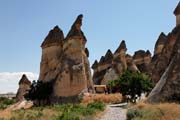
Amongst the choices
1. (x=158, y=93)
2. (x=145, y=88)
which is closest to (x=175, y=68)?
(x=158, y=93)

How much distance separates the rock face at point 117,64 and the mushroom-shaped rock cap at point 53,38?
41.0 feet

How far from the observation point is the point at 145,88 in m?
33.7

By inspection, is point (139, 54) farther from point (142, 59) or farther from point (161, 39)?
point (161, 39)

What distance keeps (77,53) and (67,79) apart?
3.60m

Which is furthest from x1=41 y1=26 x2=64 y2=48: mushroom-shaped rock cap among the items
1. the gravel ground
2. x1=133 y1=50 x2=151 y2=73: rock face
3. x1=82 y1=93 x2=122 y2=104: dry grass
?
x1=133 y1=50 x2=151 y2=73: rock face

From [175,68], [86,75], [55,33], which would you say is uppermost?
[55,33]

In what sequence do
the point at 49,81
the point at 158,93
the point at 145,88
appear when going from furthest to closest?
the point at 49,81, the point at 145,88, the point at 158,93

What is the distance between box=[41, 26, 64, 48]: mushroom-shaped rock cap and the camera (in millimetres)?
43719

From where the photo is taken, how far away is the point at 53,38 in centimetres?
4391

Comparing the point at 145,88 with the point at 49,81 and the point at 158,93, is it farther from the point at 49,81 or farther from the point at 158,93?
the point at 49,81

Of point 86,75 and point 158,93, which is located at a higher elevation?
point 86,75

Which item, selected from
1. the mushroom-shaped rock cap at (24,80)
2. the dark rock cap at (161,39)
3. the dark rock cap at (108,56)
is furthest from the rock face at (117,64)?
the mushroom-shaped rock cap at (24,80)

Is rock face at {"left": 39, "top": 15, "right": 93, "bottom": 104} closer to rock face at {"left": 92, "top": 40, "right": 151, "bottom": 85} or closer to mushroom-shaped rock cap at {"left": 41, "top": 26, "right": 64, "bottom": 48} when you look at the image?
mushroom-shaped rock cap at {"left": 41, "top": 26, "right": 64, "bottom": 48}

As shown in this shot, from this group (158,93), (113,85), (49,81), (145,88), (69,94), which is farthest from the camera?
(113,85)
